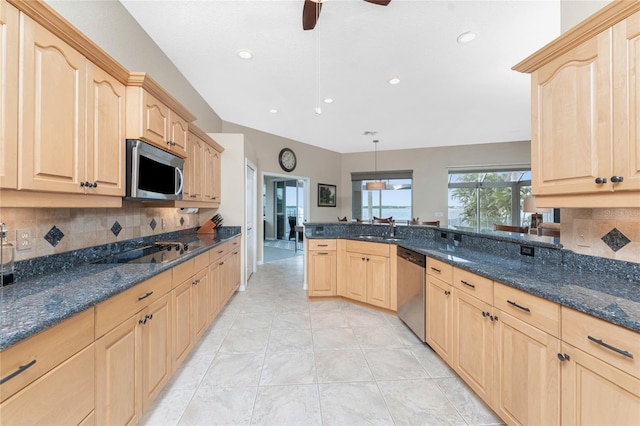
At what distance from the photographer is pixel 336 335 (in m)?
2.47

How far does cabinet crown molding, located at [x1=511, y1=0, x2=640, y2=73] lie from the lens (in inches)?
42.1

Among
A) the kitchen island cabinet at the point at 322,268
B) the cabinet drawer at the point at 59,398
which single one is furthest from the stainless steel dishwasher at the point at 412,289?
the cabinet drawer at the point at 59,398

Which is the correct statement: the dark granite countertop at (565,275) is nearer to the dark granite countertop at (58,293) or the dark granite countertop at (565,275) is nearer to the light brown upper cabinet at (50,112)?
the dark granite countertop at (58,293)

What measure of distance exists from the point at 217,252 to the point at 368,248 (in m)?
1.76

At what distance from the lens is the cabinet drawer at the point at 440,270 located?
1.86 metres

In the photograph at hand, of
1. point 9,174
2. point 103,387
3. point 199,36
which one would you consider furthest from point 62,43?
point 103,387

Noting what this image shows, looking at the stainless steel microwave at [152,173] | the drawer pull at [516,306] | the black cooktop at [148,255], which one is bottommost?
the drawer pull at [516,306]

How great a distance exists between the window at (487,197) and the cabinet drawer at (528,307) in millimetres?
6011

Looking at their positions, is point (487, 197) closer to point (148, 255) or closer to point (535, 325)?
point (535, 325)

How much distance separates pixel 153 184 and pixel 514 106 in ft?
17.4

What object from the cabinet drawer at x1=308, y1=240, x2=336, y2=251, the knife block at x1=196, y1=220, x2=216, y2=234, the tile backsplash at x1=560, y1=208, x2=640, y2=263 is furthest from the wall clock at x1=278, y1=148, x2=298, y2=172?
the tile backsplash at x1=560, y1=208, x2=640, y2=263

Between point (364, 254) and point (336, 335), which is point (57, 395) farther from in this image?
point (364, 254)

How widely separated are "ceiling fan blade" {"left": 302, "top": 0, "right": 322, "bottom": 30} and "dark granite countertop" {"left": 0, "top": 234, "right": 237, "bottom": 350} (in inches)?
83.9

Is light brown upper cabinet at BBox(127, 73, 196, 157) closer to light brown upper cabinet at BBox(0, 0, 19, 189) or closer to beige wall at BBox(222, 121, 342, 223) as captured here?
light brown upper cabinet at BBox(0, 0, 19, 189)
